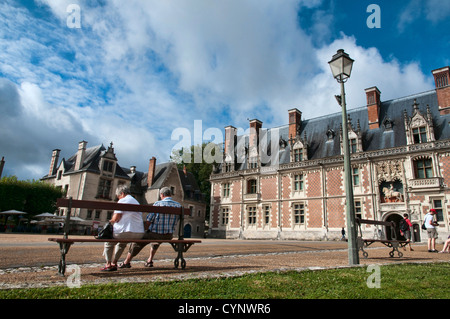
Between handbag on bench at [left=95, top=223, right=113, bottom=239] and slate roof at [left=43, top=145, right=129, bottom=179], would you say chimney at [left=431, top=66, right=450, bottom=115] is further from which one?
slate roof at [left=43, top=145, right=129, bottom=179]

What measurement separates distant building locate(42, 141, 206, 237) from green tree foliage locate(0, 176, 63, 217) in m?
2.30

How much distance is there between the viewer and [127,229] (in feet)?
16.4

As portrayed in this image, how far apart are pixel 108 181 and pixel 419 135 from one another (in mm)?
34116

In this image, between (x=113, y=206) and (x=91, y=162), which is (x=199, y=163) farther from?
(x=113, y=206)

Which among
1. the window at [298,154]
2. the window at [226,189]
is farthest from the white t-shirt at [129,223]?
the window at [226,189]

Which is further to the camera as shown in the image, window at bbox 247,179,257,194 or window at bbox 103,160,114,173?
window at bbox 103,160,114,173

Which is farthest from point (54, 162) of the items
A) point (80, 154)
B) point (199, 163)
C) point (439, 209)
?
point (439, 209)

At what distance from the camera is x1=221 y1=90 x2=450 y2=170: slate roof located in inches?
1014

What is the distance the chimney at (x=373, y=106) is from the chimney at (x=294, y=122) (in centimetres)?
781

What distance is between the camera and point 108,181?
1463 inches

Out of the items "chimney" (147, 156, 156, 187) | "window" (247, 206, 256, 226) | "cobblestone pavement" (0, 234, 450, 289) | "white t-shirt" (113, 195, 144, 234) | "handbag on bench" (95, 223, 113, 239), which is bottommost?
"cobblestone pavement" (0, 234, 450, 289)

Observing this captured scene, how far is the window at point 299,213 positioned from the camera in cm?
2958

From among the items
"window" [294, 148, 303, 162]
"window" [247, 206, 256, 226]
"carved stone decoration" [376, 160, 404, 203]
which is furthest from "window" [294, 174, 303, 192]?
"carved stone decoration" [376, 160, 404, 203]

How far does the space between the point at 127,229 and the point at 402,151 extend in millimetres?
25950
